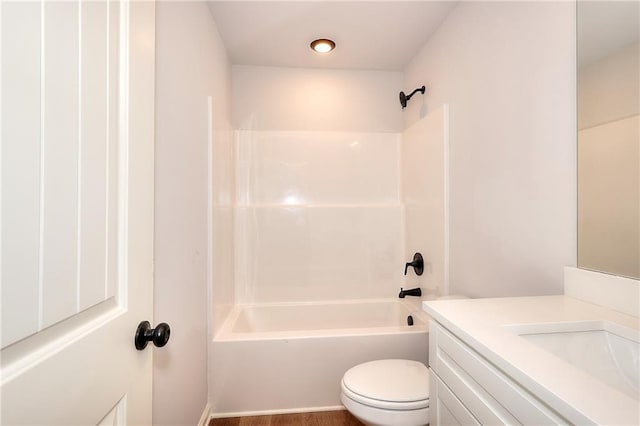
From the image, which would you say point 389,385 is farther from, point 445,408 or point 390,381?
point 445,408

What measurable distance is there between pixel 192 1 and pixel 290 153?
1291 millimetres

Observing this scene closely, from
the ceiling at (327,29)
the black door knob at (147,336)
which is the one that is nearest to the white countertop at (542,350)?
the black door knob at (147,336)

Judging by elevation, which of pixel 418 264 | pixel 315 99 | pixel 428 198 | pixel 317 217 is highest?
pixel 315 99

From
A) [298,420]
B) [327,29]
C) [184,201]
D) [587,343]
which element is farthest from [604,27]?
[298,420]

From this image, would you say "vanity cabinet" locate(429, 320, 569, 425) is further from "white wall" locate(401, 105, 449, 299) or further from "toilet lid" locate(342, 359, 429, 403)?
"white wall" locate(401, 105, 449, 299)

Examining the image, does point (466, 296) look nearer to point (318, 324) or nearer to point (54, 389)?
point (318, 324)

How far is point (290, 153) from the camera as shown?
2.59 metres

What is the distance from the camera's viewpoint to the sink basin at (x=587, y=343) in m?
0.78

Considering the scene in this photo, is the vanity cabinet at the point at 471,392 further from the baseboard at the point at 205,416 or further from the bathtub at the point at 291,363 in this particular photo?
the baseboard at the point at 205,416

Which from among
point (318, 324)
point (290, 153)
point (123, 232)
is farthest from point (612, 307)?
point (290, 153)

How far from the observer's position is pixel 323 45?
7.15ft

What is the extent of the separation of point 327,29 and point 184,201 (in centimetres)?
150

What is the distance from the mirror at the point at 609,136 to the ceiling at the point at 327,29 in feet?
3.33

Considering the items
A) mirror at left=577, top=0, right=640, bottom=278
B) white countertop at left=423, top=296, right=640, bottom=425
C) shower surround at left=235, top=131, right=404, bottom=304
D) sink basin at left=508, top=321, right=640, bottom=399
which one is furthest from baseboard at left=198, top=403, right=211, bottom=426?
mirror at left=577, top=0, right=640, bottom=278
